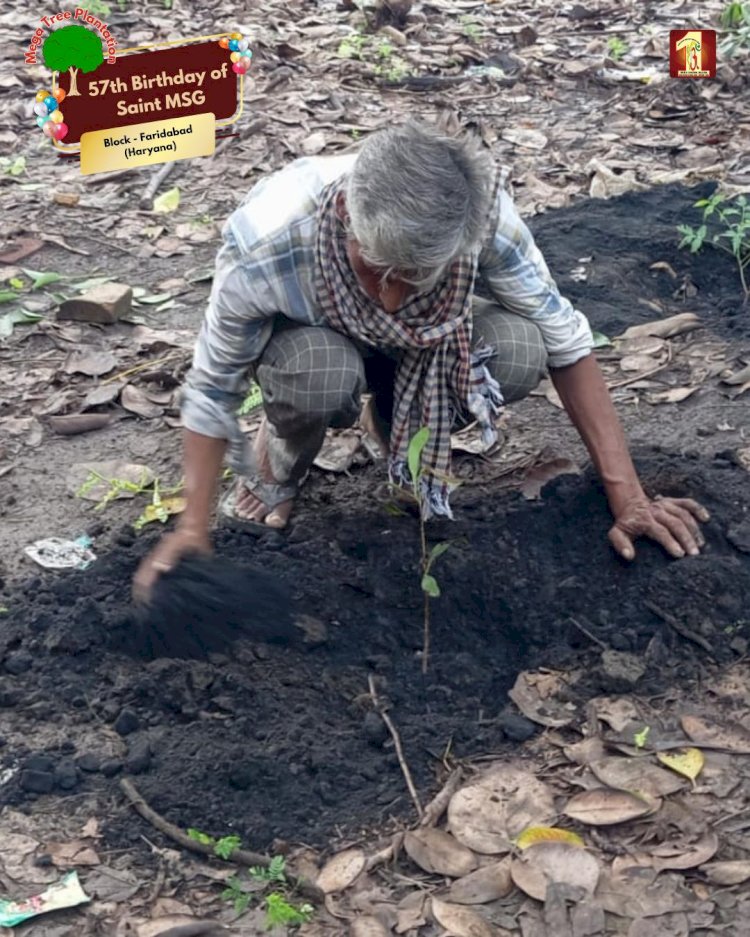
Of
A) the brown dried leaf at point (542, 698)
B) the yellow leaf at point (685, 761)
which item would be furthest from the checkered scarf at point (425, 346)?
the yellow leaf at point (685, 761)

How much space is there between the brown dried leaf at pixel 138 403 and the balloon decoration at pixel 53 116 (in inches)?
78.8

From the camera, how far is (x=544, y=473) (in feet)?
10.6

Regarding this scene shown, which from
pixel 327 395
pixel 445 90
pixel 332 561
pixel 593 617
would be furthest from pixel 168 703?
pixel 445 90

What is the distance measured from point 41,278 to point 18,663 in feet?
7.32

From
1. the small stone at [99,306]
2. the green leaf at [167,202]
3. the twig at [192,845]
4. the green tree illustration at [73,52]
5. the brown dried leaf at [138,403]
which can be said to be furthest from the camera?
the green tree illustration at [73,52]

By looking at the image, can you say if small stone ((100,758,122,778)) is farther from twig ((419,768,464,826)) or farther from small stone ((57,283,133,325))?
small stone ((57,283,133,325))

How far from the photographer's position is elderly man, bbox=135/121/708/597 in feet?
8.04

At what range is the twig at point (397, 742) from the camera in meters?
2.40

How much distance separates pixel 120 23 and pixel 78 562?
4.60m

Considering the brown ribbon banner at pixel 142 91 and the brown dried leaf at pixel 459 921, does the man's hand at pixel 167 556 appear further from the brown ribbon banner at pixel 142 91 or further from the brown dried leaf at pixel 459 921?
the brown ribbon banner at pixel 142 91

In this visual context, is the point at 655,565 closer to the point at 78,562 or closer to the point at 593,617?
the point at 593,617

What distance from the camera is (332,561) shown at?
297 centimetres

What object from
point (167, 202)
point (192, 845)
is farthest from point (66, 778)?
point (167, 202)

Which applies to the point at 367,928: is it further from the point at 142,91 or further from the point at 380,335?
the point at 142,91
